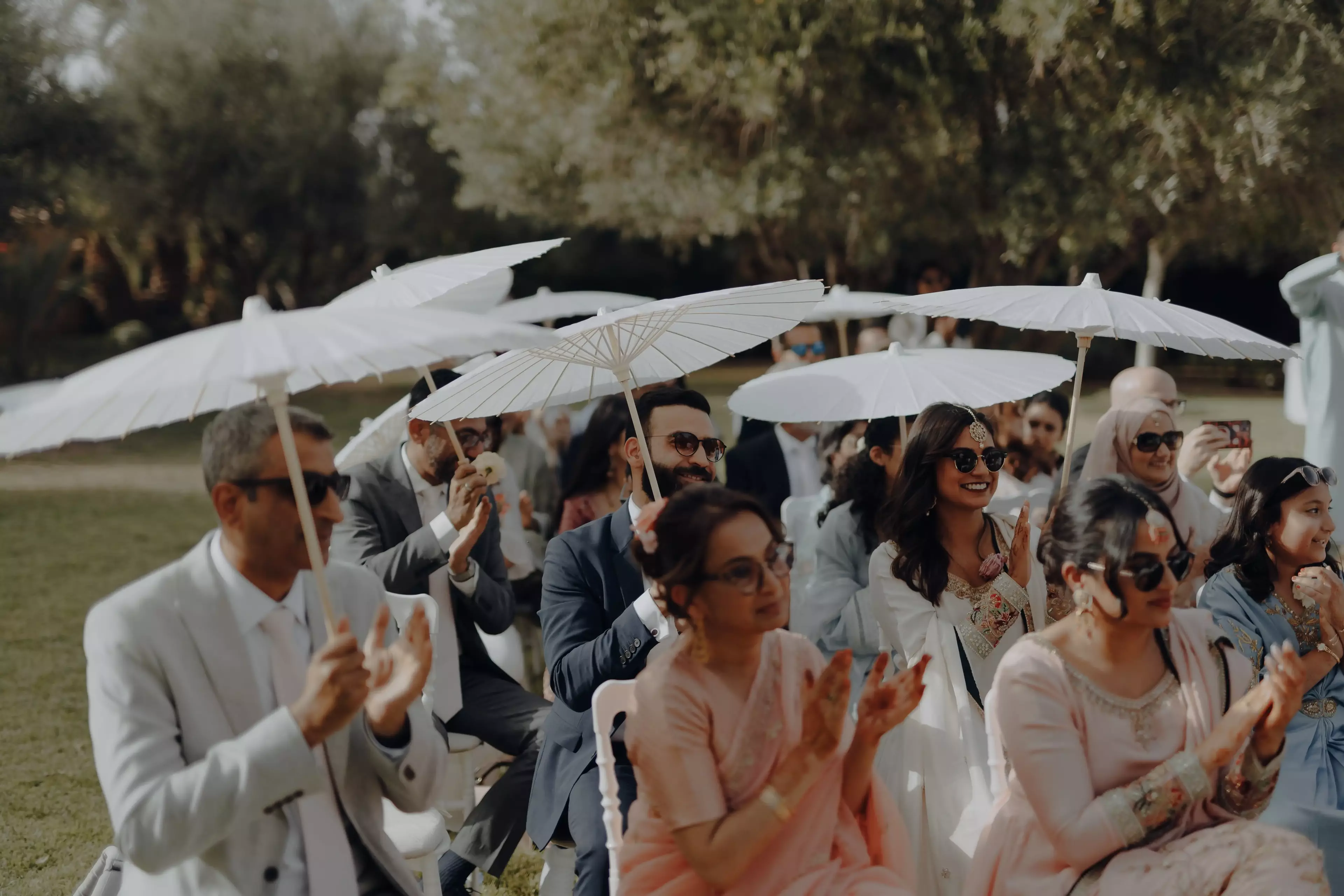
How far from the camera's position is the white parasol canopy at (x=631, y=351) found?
158 inches

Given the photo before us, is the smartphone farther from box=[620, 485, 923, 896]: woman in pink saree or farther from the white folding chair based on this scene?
the white folding chair

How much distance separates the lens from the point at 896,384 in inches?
187

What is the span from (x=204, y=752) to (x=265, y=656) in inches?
8.7

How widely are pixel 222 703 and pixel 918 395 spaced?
2690 mm


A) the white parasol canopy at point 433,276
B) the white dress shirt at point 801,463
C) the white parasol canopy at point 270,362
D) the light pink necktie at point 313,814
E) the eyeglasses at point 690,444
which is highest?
the white parasol canopy at point 433,276

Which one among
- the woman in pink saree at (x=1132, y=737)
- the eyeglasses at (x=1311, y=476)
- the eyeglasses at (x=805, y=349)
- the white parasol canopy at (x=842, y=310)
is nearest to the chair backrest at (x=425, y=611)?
the woman in pink saree at (x=1132, y=737)

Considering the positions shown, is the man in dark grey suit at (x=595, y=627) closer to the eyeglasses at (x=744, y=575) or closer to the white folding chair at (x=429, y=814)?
the white folding chair at (x=429, y=814)

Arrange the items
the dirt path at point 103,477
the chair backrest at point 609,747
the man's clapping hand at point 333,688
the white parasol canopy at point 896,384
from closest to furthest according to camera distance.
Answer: the man's clapping hand at point 333,688 → the chair backrest at point 609,747 → the white parasol canopy at point 896,384 → the dirt path at point 103,477

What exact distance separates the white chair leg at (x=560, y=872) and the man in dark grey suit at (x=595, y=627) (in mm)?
160

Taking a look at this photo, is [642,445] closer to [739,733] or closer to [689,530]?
[689,530]

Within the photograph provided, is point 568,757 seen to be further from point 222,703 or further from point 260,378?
point 260,378

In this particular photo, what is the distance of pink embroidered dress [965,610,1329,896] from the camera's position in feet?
9.25

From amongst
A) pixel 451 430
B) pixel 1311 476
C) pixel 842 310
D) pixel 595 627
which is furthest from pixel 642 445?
pixel 842 310

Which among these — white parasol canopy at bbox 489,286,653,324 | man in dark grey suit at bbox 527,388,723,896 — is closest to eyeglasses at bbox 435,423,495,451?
man in dark grey suit at bbox 527,388,723,896
